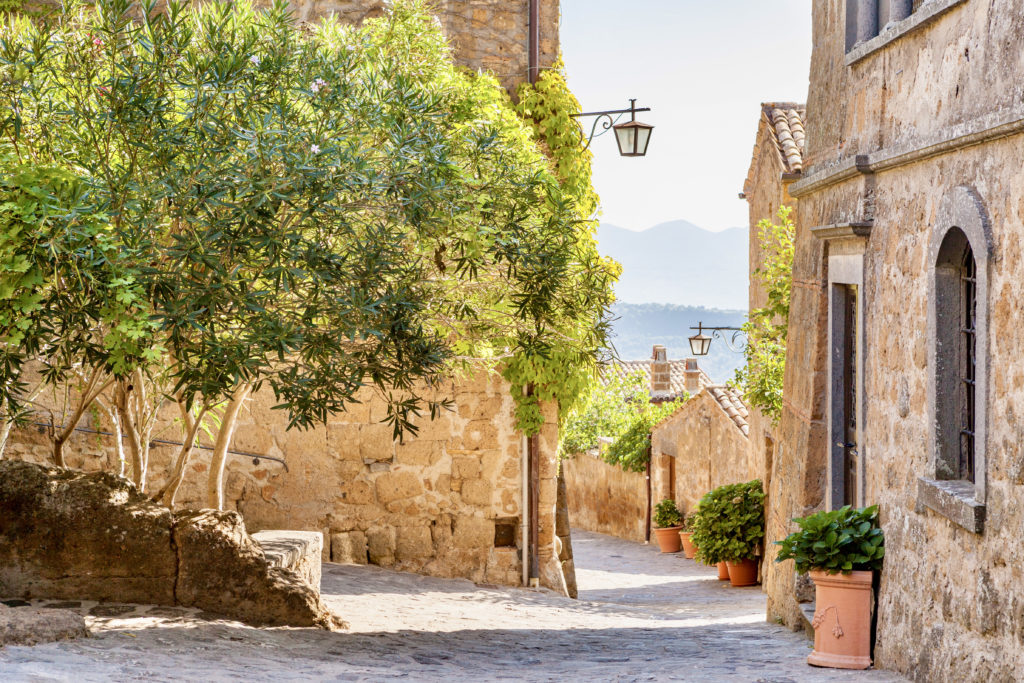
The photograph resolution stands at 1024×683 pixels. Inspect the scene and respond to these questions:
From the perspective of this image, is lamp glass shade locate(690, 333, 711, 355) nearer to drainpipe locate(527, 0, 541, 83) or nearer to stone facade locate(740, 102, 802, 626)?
stone facade locate(740, 102, 802, 626)

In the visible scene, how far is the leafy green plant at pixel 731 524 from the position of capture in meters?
14.5

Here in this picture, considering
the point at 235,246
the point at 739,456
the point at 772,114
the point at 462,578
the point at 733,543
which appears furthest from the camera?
the point at 739,456

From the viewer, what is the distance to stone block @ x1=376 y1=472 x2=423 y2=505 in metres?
10.4

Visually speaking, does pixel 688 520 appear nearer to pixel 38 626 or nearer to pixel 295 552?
pixel 295 552

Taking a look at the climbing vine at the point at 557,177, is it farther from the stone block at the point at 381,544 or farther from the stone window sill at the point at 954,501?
the stone window sill at the point at 954,501

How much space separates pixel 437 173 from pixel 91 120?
6.03ft

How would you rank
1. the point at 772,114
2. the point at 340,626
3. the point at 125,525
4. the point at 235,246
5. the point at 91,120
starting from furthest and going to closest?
the point at 772,114, the point at 340,626, the point at 125,525, the point at 91,120, the point at 235,246

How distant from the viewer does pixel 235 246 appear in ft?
17.3

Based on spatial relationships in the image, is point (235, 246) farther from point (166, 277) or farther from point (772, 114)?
point (772, 114)

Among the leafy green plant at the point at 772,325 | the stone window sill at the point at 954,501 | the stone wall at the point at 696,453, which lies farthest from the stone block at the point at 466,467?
the stone wall at the point at 696,453

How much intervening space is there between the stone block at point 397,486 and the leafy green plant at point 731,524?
18.2 feet

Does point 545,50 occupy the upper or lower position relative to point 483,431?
upper

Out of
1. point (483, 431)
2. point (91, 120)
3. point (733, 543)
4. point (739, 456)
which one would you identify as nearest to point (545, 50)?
point (483, 431)

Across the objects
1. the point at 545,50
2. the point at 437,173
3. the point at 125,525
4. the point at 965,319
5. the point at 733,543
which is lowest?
the point at 733,543
